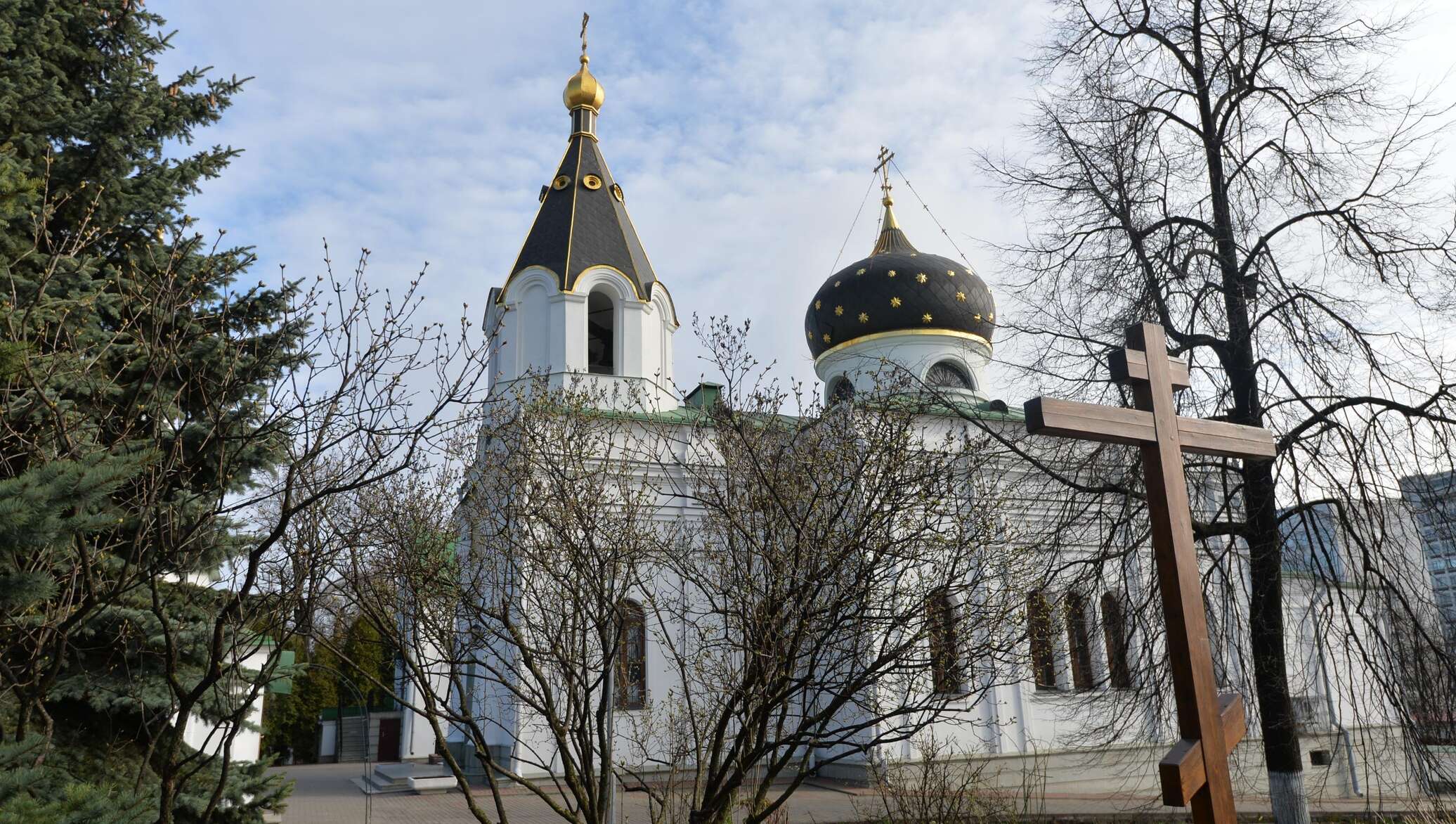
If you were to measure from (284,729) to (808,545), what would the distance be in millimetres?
30588

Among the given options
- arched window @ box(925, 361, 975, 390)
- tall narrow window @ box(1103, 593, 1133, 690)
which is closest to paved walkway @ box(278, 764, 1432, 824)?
tall narrow window @ box(1103, 593, 1133, 690)

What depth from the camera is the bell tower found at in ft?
54.6

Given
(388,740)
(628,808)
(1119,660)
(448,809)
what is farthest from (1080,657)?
(388,740)

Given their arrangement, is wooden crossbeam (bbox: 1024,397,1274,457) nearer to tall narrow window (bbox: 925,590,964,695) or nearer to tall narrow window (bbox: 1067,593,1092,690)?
tall narrow window (bbox: 925,590,964,695)

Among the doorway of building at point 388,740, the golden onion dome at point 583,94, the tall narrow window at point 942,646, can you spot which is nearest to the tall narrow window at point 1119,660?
the tall narrow window at point 942,646

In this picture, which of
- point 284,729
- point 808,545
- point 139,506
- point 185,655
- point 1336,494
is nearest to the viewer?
point 139,506

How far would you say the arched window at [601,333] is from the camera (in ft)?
56.6

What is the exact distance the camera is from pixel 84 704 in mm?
6828

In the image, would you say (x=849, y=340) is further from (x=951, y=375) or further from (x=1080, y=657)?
(x=1080, y=657)

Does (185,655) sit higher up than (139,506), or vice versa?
(139,506)

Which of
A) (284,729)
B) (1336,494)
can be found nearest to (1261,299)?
(1336,494)

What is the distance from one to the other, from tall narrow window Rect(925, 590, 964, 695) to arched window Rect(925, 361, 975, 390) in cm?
1266

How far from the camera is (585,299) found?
16.8 meters

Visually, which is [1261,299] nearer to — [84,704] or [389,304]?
[389,304]
